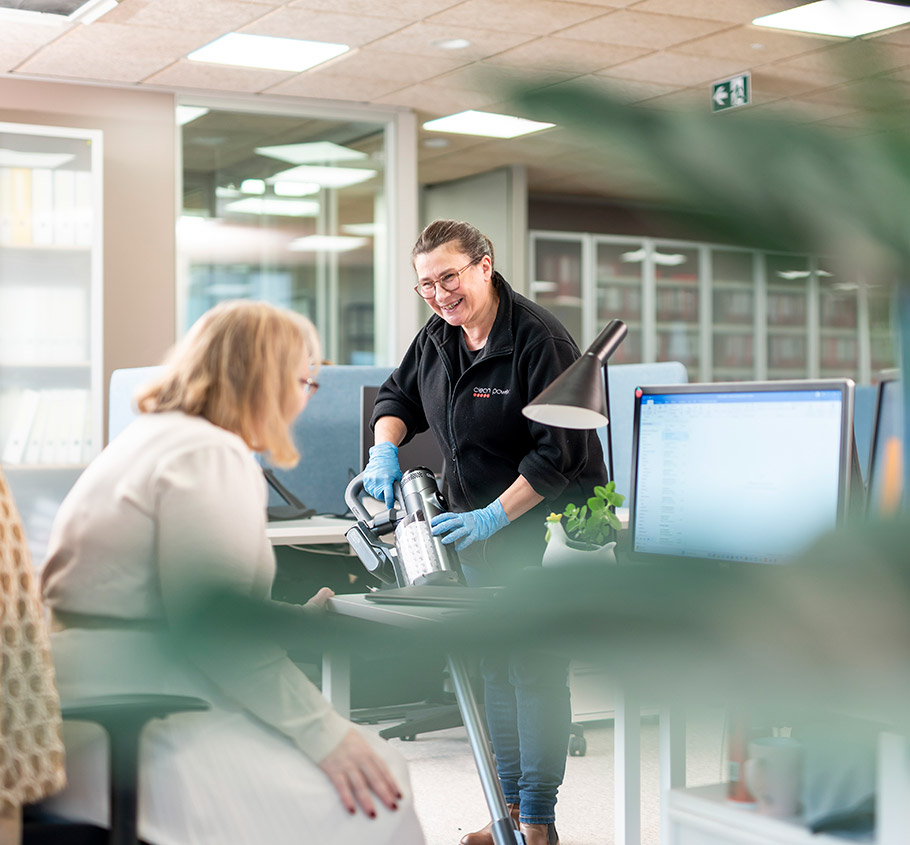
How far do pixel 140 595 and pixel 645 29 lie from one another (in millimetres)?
3735

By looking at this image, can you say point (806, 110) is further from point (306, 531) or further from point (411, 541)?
point (306, 531)

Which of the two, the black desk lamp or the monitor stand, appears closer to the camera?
the black desk lamp

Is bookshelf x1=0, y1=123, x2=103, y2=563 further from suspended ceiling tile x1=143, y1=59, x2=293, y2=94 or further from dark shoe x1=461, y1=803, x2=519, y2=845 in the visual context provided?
dark shoe x1=461, y1=803, x2=519, y2=845

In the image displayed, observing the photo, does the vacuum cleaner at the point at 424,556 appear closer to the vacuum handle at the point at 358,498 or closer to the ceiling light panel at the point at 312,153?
the vacuum handle at the point at 358,498

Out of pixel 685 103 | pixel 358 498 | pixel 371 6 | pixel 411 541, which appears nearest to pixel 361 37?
pixel 371 6

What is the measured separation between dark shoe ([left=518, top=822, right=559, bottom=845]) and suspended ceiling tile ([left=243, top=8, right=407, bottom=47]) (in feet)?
10.1

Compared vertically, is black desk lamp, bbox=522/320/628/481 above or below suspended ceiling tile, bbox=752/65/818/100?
below

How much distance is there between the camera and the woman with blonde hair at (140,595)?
1.32m

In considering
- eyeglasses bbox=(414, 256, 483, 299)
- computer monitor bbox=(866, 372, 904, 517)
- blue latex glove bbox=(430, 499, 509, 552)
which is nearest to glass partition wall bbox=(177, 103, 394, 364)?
eyeglasses bbox=(414, 256, 483, 299)

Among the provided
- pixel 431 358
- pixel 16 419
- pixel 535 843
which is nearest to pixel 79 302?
pixel 16 419

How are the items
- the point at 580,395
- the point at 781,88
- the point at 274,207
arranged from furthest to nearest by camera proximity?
the point at 274,207 < the point at 580,395 < the point at 781,88

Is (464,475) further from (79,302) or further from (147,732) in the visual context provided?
(79,302)

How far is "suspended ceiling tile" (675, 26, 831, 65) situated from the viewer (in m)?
4.41

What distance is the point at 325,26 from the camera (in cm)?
441
